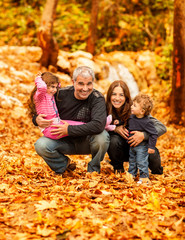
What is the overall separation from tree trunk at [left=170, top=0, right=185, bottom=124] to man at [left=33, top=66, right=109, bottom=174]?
4.78m

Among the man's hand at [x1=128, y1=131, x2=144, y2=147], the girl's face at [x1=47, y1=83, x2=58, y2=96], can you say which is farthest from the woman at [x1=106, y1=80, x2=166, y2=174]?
the girl's face at [x1=47, y1=83, x2=58, y2=96]

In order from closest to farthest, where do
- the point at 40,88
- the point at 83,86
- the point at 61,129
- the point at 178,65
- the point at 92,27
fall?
the point at 40,88
the point at 61,129
the point at 83,86
the point at 178,65
the point at 92,27

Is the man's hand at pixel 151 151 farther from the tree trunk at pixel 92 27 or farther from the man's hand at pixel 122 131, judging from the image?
the tree trunk at pixel 92 27

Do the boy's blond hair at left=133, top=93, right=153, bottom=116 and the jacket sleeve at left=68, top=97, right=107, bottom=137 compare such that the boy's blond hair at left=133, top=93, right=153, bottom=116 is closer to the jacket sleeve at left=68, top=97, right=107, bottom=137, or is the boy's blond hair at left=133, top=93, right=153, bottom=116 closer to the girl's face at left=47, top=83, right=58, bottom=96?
the jacket sleeve at left=68, top=97, right=107, bottom=137

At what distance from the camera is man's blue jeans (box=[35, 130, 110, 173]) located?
392cm

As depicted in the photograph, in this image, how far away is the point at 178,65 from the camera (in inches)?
317

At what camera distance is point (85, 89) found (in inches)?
152

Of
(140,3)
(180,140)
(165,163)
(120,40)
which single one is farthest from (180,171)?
(140,3)

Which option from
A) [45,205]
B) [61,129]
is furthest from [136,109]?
[45,205]

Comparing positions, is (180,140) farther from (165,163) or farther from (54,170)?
(54,170)

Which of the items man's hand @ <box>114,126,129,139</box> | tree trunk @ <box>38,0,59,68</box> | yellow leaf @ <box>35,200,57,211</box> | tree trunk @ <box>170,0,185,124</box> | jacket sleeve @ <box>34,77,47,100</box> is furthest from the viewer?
tree trunk @ <box>38,0,59,68</box>

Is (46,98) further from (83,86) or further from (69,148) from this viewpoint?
(69,148)

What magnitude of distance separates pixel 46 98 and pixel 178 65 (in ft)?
17.8

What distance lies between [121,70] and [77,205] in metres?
10.8
